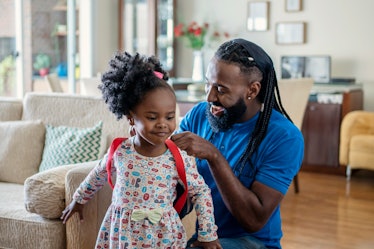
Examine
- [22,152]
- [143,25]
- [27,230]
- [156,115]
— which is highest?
[143,25]

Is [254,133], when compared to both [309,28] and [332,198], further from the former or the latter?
[309,28]

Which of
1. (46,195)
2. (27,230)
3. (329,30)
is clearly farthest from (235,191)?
(329,30)

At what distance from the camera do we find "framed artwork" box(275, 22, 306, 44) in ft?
20.8

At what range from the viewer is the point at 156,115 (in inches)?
68.6

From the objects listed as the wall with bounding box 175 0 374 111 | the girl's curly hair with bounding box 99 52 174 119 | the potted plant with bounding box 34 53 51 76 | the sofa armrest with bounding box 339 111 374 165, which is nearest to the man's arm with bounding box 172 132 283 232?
the girl's curly hair with bounding box 99 52 174 119

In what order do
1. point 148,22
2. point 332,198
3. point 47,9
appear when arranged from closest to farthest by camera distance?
point 332,198, point 47,9, point 148,22

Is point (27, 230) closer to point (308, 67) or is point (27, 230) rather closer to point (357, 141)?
point (357, 141)

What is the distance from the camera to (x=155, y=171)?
1.81 meters

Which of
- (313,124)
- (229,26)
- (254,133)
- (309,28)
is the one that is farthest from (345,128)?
(254,133)

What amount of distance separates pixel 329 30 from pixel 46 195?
4431mm

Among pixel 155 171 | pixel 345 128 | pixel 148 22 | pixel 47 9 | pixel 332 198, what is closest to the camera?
pixel 155 171

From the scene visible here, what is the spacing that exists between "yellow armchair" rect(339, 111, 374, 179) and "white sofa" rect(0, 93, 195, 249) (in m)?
2.76

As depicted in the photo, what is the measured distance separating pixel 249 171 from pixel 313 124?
3904mm

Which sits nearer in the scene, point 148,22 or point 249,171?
point 249,171
